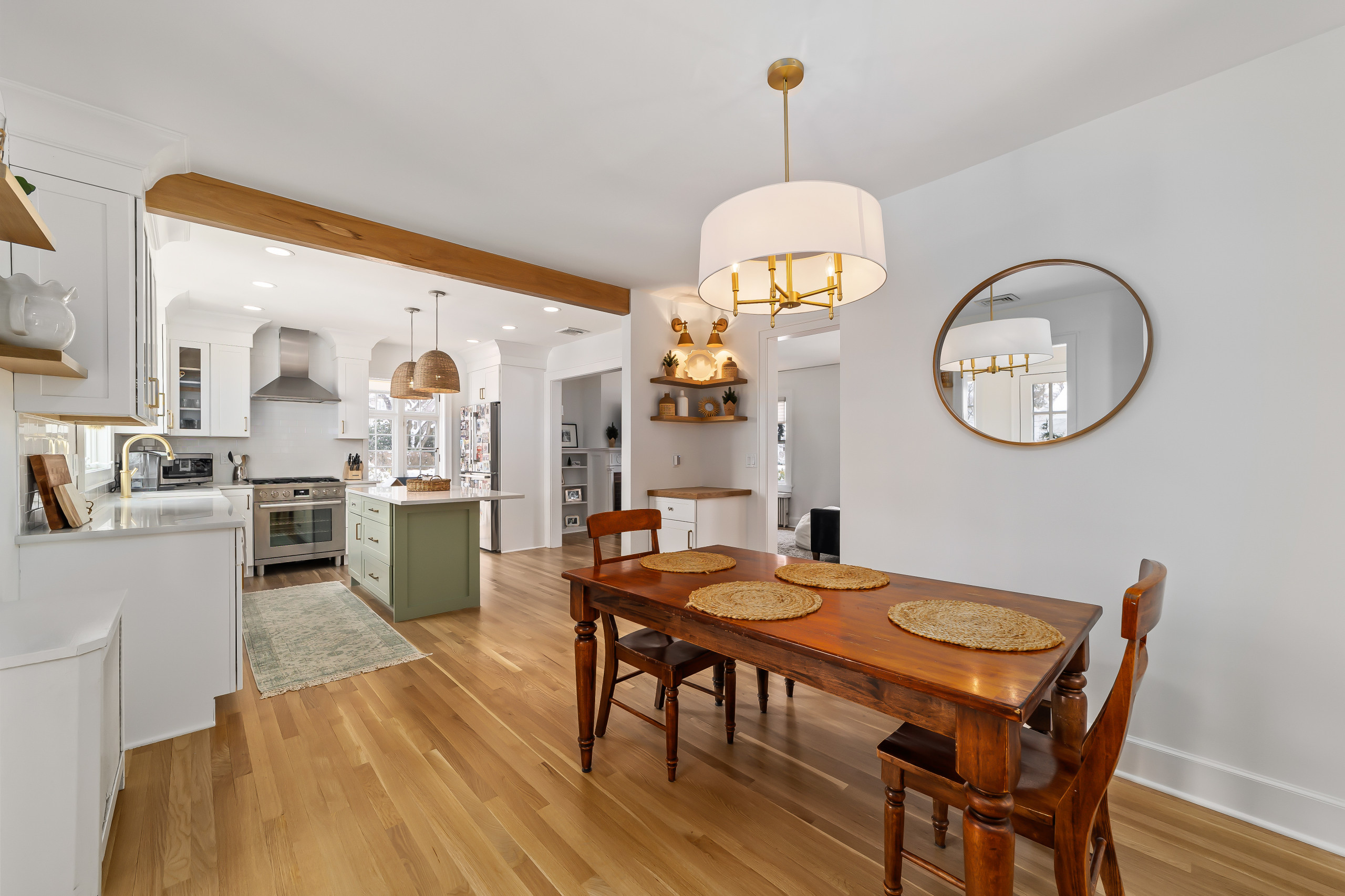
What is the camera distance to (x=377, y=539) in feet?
13.7

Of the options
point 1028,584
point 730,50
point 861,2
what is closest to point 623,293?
point 730,50

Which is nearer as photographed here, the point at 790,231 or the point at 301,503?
the point at 790,231

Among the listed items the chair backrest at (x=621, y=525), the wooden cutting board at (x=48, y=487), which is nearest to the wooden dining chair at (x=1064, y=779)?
the chair backrest at (x=621, y=525)

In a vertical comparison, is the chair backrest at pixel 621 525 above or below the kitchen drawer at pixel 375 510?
above

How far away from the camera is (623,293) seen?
4.43m

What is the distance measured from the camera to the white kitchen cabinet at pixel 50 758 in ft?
4.16

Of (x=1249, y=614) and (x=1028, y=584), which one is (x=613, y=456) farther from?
(x=1249, y=614)

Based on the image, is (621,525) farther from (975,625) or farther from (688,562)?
(975,625)

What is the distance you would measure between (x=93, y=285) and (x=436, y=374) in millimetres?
2184

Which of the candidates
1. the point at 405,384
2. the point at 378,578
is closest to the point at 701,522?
the point at 378,578

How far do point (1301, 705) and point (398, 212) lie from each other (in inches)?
166

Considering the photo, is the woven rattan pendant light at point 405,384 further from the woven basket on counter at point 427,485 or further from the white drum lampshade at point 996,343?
the white drum lampshade at point 996,343

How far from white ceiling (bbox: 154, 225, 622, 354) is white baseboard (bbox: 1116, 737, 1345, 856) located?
4.33 m

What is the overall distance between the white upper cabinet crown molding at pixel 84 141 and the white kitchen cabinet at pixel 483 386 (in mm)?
4019
